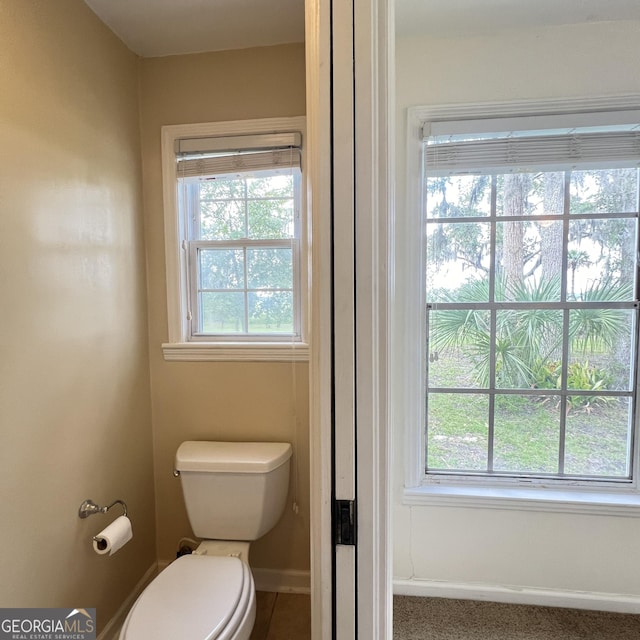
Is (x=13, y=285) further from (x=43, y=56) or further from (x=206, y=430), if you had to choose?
(x=206, y=430)

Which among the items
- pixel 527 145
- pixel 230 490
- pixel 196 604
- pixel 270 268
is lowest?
pixel 196 604

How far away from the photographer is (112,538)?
126 cm

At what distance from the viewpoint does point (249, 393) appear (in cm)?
165

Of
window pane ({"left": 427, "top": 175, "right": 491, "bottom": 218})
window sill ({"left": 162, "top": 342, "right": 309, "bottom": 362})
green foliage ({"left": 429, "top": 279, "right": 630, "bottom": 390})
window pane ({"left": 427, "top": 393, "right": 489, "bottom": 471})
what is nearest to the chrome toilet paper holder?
window sill ({"left": 162, "top": 342, "right": 309, "bottom": 362})

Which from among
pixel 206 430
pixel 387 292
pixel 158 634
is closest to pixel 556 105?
pixel 387 292

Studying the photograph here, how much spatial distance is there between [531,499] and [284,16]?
2.10 m

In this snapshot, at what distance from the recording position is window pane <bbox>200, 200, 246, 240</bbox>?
5.55ft

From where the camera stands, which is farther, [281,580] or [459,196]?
[281,580]

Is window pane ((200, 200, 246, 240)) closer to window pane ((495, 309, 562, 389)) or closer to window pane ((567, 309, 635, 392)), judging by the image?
window pane ((495, 309, 562, 389))

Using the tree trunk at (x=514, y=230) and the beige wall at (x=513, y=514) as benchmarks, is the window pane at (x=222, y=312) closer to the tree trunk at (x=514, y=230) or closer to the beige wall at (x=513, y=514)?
the beige wall at (x=513, y=514)

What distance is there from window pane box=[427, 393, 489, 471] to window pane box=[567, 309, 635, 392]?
40cm

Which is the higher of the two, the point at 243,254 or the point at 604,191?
the point at 604,191

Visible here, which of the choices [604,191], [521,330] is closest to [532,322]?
[521,330]

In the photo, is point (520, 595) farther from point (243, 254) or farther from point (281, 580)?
point (243, 254)
